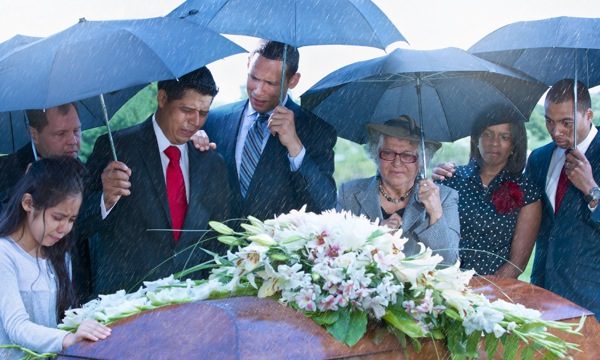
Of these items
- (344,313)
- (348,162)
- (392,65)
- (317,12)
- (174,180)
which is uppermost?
(317,12)

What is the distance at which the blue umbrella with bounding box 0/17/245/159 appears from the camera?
12.1 ft

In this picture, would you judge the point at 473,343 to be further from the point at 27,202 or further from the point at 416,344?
the point at 27,202

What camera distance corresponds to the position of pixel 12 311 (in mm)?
3357

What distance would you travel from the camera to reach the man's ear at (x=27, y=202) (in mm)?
3686

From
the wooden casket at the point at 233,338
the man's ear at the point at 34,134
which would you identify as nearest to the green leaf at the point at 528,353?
the wooden casket at the point at 233,338

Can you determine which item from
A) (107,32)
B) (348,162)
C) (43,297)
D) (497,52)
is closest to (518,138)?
(497,52)

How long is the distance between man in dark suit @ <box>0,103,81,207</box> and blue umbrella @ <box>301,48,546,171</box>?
1.32 meters

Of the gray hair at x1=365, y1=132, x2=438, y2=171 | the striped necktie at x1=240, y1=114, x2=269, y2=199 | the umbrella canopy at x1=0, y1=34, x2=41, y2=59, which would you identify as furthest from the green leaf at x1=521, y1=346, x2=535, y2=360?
the umbrella canopy at x1=0, y1=34, x2=41, y2=59

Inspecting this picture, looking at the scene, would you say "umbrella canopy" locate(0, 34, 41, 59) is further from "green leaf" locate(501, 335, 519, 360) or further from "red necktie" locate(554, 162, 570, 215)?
"green leaf" locate(501, 335, 519, 360)

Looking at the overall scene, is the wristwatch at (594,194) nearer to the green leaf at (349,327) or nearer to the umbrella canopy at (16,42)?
the green leaf at (349,327)

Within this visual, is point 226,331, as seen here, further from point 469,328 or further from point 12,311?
point 12,311

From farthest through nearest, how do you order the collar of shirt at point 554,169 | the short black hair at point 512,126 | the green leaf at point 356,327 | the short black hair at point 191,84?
the collar of shirt at point 554,169 → the short black hair at point 512,126 → the short black hair at point 191,84 → the green leaf at point 356,327

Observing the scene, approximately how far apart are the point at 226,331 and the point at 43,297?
1.47 m

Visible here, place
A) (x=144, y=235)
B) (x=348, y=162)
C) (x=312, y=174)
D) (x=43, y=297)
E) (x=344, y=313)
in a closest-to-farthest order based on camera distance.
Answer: (x=344, y=313), (x=43, y=297), (x=144, y=235), (x=312, y=174), (x=348, y=162)
